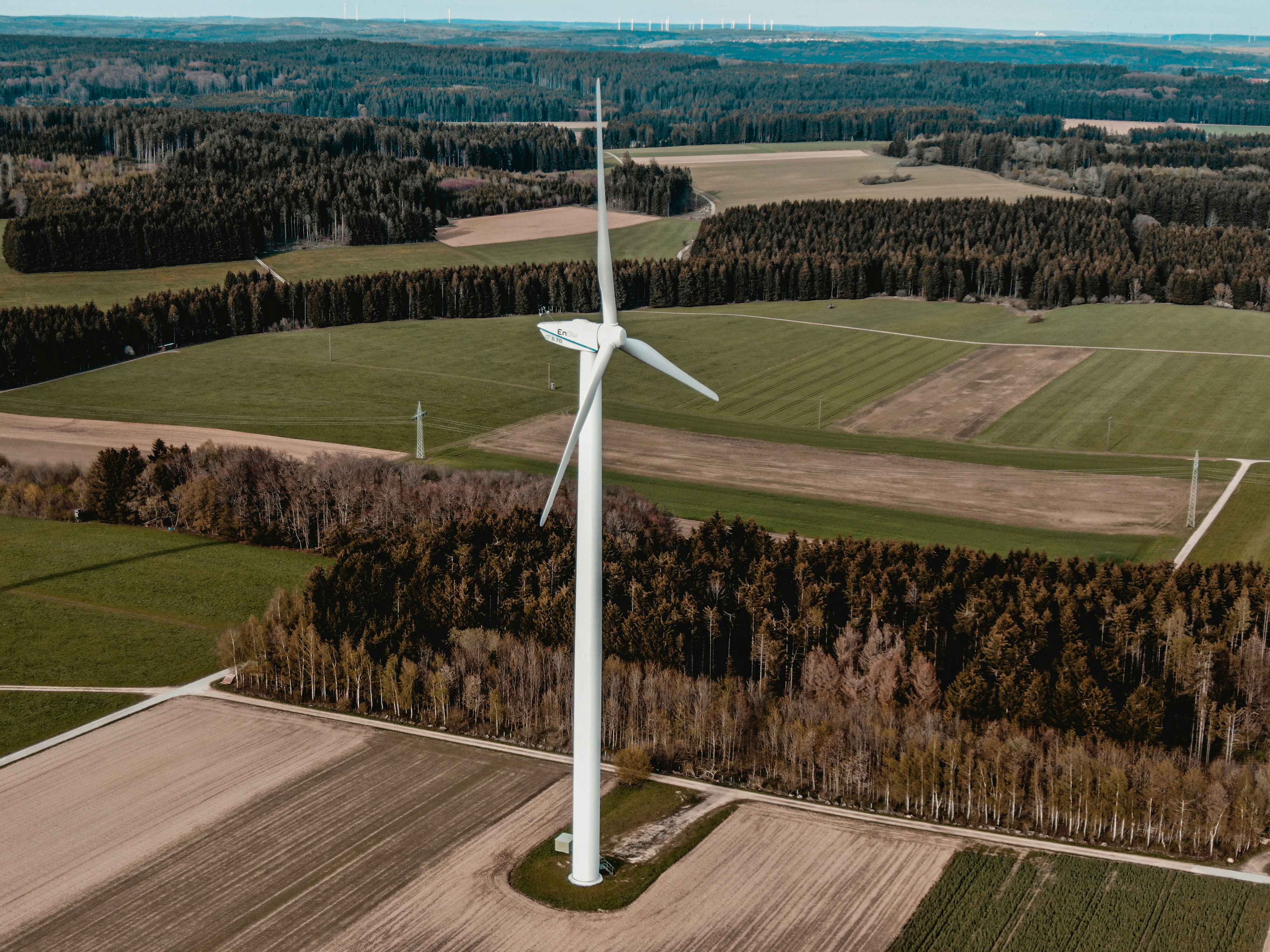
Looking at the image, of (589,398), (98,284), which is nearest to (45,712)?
(589,398)

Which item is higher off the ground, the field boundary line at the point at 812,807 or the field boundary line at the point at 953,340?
the field boundary line at the point at 953,340

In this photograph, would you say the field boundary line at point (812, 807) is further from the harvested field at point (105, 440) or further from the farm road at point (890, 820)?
the harvested field at point (105, 440)

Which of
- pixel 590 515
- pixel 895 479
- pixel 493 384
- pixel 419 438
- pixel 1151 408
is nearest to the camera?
pixel 590 515

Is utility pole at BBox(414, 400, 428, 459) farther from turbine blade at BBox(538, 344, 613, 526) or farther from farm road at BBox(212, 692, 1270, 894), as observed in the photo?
turbine blade at BBox(538, 344, 613, 526)

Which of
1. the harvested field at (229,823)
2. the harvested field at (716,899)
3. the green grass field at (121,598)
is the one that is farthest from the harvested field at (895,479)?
the harvested field at (229,823)

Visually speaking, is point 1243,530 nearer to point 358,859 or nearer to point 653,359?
point 653,359

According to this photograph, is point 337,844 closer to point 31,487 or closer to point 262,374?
point 31,487
